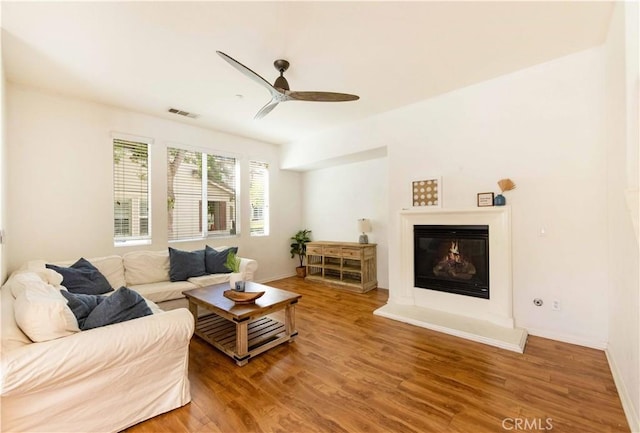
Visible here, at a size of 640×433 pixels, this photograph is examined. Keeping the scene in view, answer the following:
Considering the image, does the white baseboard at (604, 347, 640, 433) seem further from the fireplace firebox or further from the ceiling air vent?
the ceiling air vent

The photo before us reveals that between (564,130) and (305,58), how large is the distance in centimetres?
273

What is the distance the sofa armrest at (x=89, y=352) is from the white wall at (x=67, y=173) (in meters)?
2.60

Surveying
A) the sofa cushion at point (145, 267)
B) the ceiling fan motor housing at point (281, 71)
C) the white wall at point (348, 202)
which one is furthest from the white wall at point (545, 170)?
the sofa cushion at point (145, 267)

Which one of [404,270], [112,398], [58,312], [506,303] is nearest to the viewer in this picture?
[58,312]

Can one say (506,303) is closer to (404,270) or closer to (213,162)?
(404,270)

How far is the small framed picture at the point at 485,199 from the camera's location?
3.26 meters

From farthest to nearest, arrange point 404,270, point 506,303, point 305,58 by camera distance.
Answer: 1. point 404,270
2. point 506,303
3. point 305,58

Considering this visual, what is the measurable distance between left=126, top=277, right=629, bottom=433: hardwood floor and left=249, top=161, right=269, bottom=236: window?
9.86 feet

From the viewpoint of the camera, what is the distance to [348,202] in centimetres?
564

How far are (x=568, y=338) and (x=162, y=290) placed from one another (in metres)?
4.50

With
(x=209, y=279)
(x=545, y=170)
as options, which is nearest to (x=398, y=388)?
(x=545, y=170)

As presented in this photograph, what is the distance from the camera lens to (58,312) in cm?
163

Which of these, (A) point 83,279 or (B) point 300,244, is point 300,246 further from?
(A) point 83,279

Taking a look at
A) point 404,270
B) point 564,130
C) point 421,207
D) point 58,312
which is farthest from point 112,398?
point 564,130
